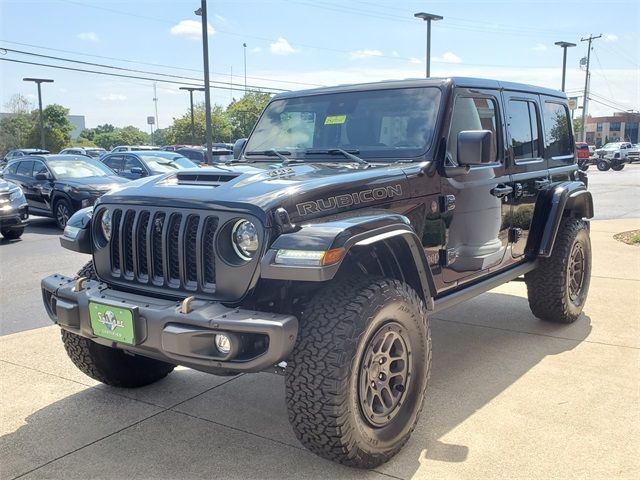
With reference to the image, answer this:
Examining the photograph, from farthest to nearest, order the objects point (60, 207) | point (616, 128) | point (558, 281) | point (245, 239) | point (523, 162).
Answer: point (616, 128) < point (60, 207) < point (558, 281) < point (523, 162) < point (245, 239)

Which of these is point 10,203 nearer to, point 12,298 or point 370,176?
point 12,298

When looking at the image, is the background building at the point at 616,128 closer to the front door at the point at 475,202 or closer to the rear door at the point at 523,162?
the rear door at the point at 523,162

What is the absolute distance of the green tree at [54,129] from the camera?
50.7 meters

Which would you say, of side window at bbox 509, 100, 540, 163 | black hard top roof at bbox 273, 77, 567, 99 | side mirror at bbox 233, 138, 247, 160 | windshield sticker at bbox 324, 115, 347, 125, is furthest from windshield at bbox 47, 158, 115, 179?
side window at bbox 509, 100, 540, 163

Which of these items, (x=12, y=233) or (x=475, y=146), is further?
(x=12, y=233)

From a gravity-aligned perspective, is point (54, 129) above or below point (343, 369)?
above

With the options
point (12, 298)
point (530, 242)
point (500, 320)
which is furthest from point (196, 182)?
point (12, 298)

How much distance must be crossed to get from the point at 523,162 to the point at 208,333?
10.4ft

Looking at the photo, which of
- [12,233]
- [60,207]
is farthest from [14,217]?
[60,207]

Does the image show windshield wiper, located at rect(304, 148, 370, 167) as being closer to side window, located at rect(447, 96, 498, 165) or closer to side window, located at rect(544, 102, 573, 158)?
side window, located at rect(447, 96, 498, 165)

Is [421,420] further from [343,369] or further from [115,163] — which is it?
[115,163]

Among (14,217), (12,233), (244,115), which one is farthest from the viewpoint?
(244,115)

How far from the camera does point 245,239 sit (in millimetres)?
2850

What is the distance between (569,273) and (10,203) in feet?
31.2
